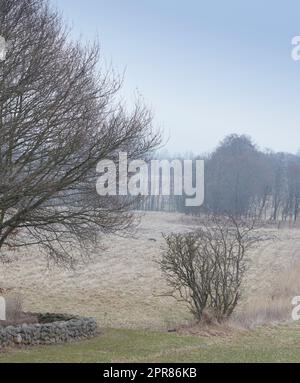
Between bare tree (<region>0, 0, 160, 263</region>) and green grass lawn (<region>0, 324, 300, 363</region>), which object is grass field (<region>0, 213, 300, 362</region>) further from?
bare tree (<region>0, 0, 160, 263</region>)

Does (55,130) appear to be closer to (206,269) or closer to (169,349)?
(169,349)

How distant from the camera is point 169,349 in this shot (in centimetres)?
1327

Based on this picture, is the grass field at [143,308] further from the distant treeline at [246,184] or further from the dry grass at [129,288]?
the distant treeline at [246,184]

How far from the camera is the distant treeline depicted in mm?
68562

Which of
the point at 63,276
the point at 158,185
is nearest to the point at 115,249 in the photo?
the point at 63,276

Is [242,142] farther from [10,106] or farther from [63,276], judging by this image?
[10,106]

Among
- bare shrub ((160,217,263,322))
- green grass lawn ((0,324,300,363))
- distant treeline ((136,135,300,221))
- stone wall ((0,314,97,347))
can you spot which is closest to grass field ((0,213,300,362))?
green grass lawn ((0,324,300,363))

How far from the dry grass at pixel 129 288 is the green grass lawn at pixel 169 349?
237 centimetres

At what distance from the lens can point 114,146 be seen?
1482 cm

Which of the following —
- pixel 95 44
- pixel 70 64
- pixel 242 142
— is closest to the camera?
pixel 70 64

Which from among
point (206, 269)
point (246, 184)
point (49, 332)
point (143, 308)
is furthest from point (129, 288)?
point (246, 184)
